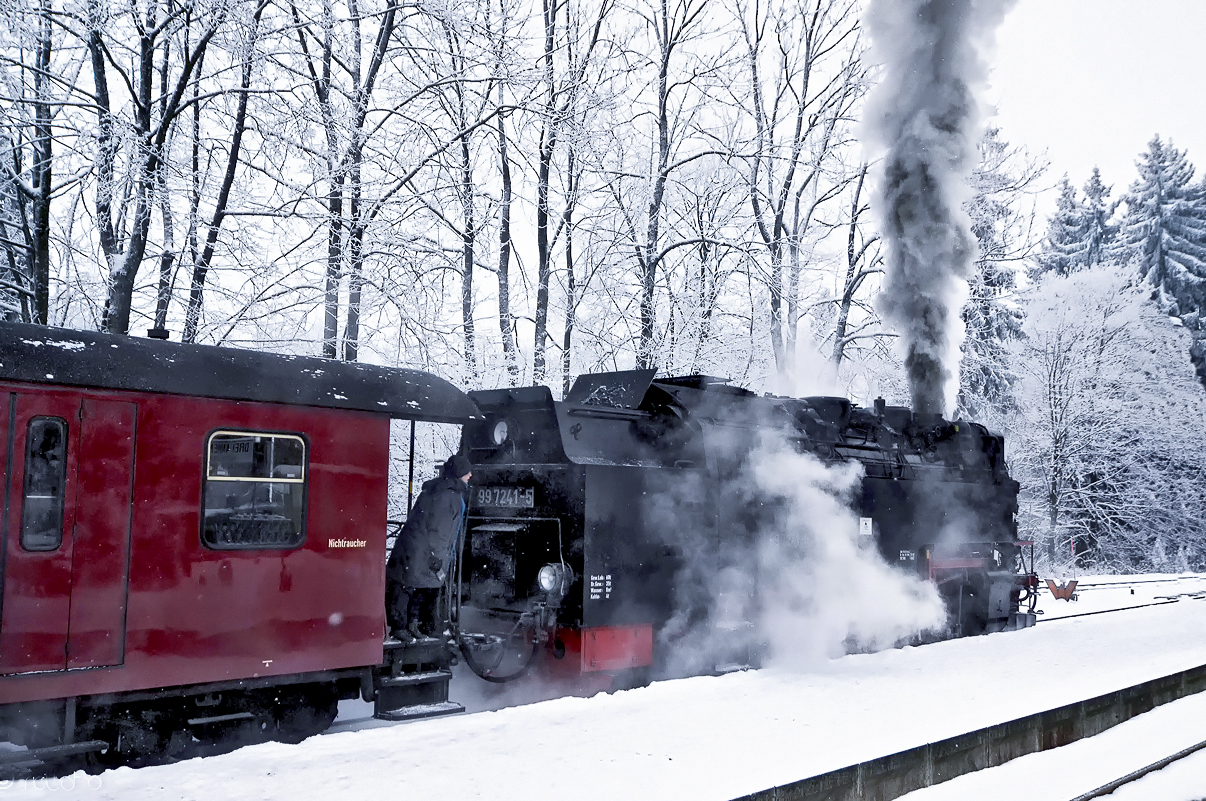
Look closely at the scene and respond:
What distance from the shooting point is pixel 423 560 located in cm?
805

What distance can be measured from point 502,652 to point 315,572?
246 cm

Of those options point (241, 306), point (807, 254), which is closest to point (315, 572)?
point (241, 306)

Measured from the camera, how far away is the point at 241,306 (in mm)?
11969

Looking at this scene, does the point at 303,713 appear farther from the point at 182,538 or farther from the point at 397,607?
the point at 182,538

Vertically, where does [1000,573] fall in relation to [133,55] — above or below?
below

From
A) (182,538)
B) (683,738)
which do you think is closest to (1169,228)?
(683,738)

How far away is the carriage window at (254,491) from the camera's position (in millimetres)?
6543

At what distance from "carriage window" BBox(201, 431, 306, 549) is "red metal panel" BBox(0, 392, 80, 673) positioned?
92 cm

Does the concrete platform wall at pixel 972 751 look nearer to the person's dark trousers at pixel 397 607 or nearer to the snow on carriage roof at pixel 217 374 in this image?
the person's dark trousers at pixel 397 607

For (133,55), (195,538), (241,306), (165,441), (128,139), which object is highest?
(133,55)

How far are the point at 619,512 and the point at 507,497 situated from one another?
1281 mm

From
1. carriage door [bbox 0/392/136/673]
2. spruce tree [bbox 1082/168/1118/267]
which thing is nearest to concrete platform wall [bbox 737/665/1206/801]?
carriage door [bbox 0/392/136/673]

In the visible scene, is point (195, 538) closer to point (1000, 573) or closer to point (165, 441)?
point (165, 441)

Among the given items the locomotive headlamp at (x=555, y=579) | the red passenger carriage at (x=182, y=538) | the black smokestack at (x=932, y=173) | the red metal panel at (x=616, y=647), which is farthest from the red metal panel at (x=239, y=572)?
the black smokestack at (x=932, y=173)
